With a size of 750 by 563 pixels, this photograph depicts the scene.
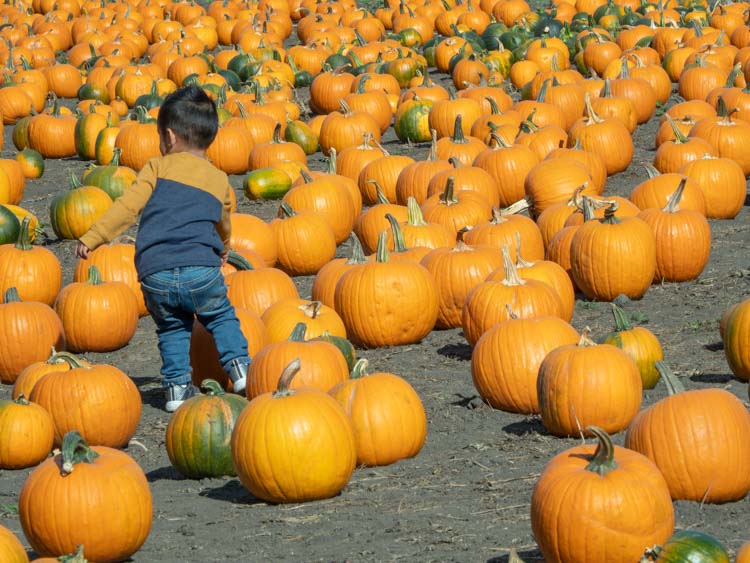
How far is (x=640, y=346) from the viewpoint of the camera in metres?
7.05

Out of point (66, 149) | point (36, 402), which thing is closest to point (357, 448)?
point (36, 402)

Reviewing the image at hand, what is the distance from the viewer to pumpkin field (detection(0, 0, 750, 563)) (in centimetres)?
520

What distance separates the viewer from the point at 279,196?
A: 1309cm

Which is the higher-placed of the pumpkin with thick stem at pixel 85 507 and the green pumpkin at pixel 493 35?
the green pumpkin at pixel 493 35

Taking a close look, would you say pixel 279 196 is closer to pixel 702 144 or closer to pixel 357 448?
pixel 702 144

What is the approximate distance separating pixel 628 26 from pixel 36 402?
1451 centimetres

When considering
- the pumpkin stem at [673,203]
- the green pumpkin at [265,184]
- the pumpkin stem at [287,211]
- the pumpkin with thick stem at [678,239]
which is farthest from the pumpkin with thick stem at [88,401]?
the green pumpkin at [265,184]

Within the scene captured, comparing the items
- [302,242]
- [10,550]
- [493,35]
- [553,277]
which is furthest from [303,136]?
[10,550]

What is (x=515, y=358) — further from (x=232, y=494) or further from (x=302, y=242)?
(x=302, y=242)

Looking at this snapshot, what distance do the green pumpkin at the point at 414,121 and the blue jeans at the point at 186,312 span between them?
8084 mm

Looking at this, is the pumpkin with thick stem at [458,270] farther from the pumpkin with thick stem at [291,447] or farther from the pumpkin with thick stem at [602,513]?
the pumpkin with thick stem at [602,513]

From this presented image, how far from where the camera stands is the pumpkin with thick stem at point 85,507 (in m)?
5.15

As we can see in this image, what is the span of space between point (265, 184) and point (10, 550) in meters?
8.80

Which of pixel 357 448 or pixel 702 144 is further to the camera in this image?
pixel 702 144
